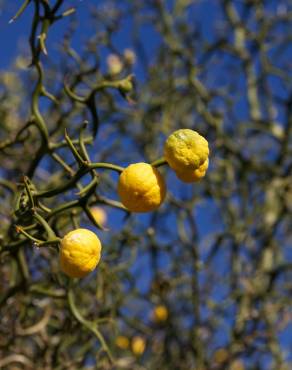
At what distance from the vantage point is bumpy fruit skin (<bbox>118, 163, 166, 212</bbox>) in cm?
74

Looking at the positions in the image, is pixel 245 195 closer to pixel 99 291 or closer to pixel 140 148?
pixel 140 148

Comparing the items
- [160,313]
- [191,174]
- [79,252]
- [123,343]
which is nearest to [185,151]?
[191,174]

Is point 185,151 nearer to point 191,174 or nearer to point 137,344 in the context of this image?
point 191,174

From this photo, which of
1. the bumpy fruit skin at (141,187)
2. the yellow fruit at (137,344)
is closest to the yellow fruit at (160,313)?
the yellow fruit at (137,344)

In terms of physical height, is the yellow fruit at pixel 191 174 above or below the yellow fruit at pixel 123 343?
above

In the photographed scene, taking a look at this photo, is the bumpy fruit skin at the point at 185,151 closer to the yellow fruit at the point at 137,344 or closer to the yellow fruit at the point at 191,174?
the yellow fruit at the point at 191,174

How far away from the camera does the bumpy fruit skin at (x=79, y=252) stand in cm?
→ 72

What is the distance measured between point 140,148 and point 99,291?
4.15ft

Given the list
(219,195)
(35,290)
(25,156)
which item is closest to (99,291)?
(35,290)

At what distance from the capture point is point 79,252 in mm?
719

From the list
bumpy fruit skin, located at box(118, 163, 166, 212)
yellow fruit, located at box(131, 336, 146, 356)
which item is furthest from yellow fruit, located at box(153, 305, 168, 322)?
bumpy fruit skin, located at box(118, 163, 166, 212)

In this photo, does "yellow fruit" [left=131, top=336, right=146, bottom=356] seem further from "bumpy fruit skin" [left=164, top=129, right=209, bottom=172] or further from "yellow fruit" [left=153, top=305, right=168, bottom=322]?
"bumpy fruit skin" [left=164, top=129, right=209, bottom=172]

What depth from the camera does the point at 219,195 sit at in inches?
98.0

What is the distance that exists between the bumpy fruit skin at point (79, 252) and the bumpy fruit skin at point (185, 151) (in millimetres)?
144
